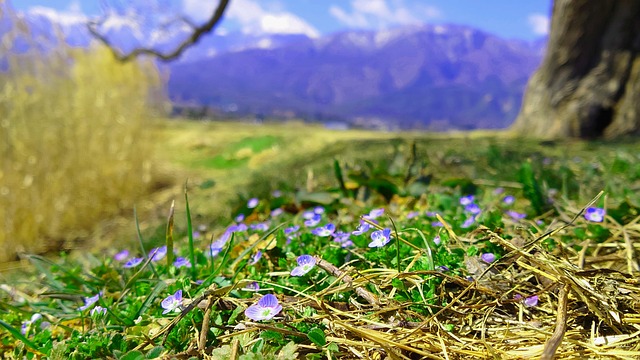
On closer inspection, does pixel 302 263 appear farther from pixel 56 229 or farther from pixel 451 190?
pixel 56 229

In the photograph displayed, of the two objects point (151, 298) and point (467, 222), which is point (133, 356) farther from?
point (467, 222)

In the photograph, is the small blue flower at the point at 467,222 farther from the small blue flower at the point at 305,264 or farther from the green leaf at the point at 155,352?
the green leaf at the point at 155,352

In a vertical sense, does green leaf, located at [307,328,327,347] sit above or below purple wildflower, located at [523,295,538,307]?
below

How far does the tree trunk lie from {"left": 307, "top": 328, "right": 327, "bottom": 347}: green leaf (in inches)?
186

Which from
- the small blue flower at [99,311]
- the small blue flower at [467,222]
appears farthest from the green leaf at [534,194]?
the small blue flower at [99,311]

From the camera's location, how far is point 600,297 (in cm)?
96

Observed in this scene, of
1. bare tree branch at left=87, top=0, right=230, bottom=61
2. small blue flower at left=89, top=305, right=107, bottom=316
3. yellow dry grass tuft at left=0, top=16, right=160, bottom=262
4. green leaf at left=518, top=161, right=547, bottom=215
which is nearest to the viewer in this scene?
small blue flower at left=89, top=305, right=107, bottom=316

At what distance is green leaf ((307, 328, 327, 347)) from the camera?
911mm

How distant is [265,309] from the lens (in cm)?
96

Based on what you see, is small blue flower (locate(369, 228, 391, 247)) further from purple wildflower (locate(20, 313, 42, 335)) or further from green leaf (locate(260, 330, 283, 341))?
purple wildflower (locate(20, 313, 42, 335))

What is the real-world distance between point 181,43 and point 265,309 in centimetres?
716

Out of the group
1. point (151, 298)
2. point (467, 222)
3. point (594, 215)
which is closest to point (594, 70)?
point (594, 215)

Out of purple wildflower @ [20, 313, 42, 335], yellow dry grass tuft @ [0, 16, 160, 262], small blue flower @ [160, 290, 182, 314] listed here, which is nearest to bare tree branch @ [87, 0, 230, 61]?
yellow dry grass tuft @ [0, 16, 160, 262]

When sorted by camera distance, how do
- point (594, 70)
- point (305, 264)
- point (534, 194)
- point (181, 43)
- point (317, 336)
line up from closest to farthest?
point (317, 336)
point (305, 264)
point (534, 194)
point (594, 70)
point (181, 43)
